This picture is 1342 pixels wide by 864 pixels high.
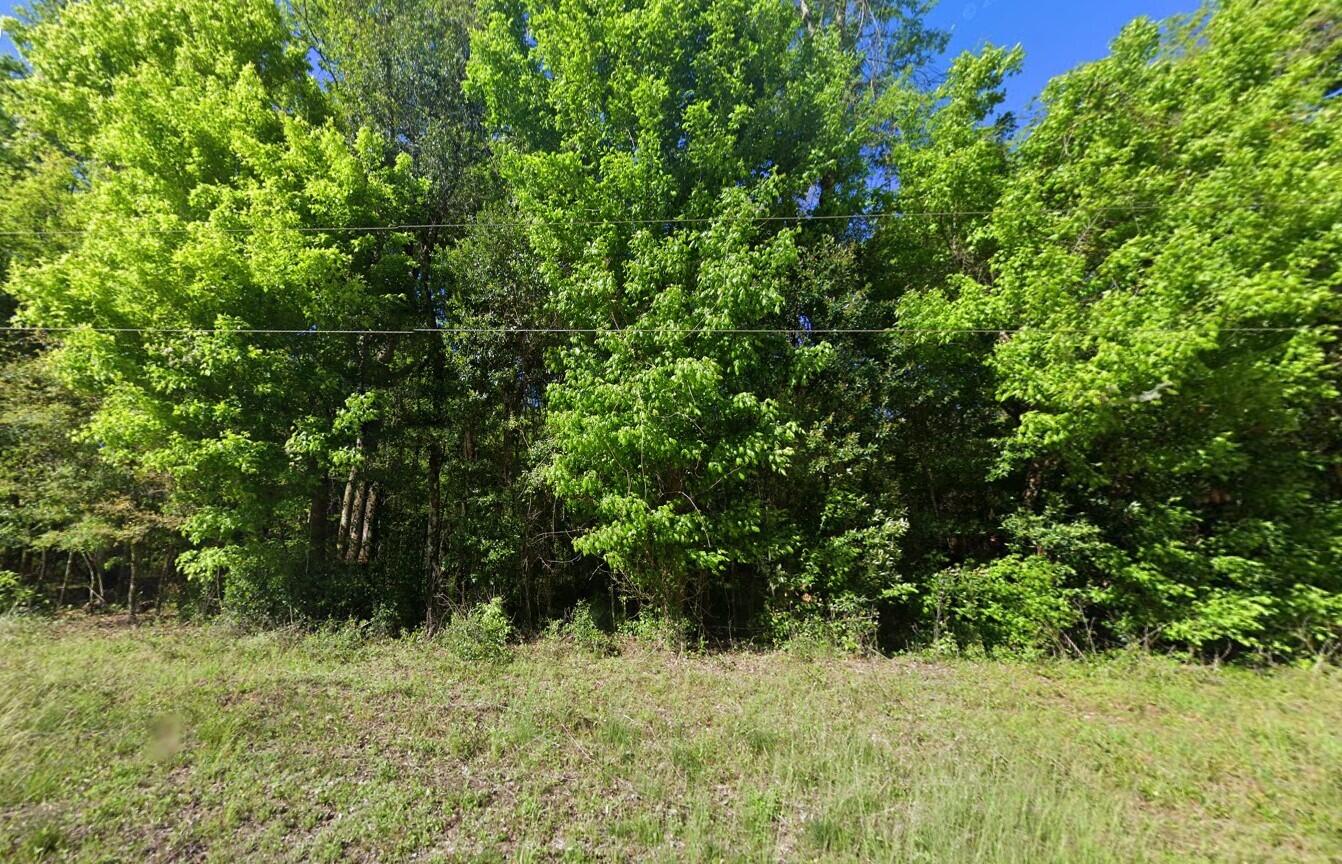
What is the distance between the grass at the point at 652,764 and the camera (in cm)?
313

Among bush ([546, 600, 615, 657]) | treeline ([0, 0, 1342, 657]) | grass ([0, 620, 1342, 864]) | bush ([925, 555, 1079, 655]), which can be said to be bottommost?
bush ([546, 600, 615, 657])

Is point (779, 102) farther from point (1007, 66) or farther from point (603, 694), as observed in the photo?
point (603, 694)

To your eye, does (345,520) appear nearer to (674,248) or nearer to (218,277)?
(218,277)

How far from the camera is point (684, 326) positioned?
302 inches

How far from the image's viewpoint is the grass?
3.13m

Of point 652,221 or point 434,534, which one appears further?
point 434,534

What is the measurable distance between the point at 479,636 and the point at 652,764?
165 inches

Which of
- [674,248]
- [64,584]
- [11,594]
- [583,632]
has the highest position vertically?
[674,248]

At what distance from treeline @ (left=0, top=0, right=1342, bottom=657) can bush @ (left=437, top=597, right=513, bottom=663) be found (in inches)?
63.7

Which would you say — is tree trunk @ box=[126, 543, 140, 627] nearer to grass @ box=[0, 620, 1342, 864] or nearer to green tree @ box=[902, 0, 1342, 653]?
grass @ box=[0, 620, 1342, 864]

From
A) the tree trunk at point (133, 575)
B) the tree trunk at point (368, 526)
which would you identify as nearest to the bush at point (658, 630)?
the tree trunk at point (368, 526)

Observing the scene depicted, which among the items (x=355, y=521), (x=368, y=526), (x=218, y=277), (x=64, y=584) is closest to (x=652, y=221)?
(x=218, y=277)

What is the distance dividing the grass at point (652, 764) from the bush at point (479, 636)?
2.12 ft

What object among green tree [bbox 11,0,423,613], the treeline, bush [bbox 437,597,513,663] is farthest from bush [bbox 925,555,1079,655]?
green tree [bbox 11,0,423,613]
